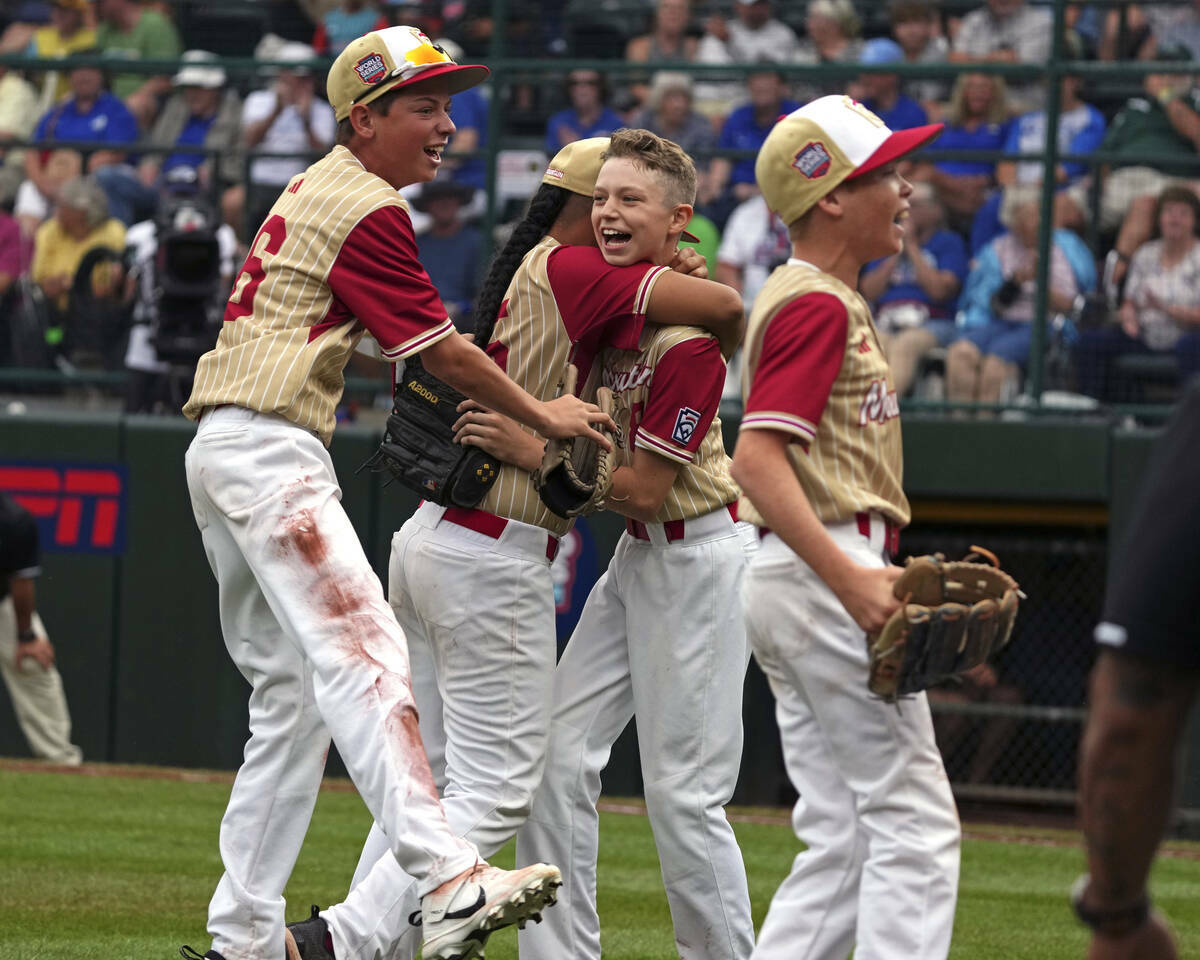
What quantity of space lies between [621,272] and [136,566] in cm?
665

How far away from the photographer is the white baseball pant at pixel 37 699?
32.7ft

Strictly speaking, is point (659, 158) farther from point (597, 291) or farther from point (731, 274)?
point (731, 274)

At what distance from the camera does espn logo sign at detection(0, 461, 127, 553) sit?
10508 millimetres

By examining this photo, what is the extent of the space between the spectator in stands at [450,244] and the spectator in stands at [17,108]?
281cm

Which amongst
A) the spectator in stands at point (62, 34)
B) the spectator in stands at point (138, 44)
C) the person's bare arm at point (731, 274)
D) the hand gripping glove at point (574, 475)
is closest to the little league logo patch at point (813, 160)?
the hand gripping glove at point (574, 475)

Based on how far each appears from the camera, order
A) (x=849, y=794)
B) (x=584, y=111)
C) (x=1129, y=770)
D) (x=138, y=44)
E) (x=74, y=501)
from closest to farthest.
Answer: (x=1129, y=770), (x=849, y=794), (x=74, y=501), (x=584, y=111), (x=138, y=44)

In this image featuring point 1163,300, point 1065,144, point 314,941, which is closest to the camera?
point 314,941

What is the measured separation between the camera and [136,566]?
10.5 metres

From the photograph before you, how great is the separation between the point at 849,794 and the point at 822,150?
1.31 metres

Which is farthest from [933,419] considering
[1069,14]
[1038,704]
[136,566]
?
[136,566]

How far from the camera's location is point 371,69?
463 cm

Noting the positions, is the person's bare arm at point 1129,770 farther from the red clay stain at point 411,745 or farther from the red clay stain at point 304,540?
the red clay stain at point 304,540

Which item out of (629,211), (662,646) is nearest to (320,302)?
(629,211)

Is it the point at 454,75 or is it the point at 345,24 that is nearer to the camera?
the point at 454,75
